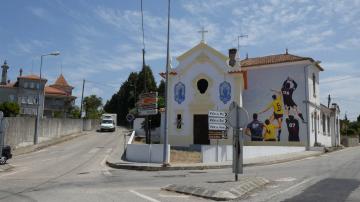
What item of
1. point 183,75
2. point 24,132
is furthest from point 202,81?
point 24,132

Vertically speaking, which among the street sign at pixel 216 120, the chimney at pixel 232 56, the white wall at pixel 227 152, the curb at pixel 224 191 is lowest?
the curb at pixel 224 191

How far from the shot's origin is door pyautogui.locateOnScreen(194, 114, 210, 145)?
3422 cm

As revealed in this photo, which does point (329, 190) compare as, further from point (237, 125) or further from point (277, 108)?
point (277, 108)

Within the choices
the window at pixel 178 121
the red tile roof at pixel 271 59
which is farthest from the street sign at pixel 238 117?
the red tile roof at pixel 271 59

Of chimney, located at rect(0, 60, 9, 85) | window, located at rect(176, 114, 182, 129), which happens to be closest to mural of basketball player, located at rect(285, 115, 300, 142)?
window, located at rect(176, 114, 182, 129)

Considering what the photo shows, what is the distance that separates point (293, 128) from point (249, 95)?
5.11 metres

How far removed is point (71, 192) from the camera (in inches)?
491

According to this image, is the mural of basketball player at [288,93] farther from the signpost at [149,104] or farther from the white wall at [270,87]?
the signpost at [149,104]

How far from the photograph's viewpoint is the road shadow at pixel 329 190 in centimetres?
1071

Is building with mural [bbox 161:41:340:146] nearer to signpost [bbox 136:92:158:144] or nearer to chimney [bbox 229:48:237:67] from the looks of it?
chimney [bbox 229:48:237:67]

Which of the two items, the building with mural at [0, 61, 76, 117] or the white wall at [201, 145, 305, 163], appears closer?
the white wall at [201, 145, 305, 163]

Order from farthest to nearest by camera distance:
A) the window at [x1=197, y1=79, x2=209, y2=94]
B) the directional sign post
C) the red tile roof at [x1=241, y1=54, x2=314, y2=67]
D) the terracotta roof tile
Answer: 1. the terracotta roof tile
2. the red tile roof at [x1=241, y1=54, x2=314, y2=67]
3. the window at [x1=197, y1=79, x2=209, y2=94]
4. the directional sign post

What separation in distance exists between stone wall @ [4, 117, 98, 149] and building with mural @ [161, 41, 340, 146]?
1180 cm

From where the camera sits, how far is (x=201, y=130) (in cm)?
3444
